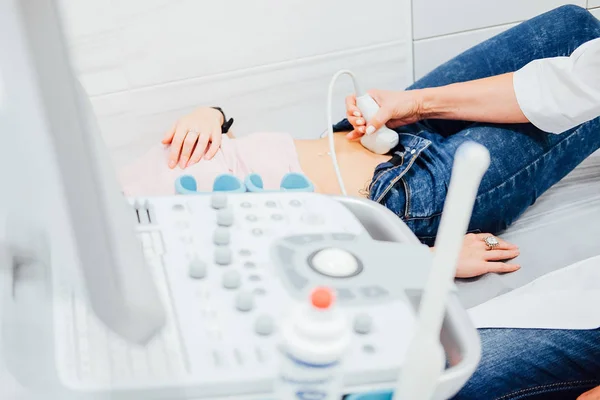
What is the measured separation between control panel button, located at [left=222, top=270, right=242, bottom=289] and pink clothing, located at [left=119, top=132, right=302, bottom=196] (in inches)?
23.0

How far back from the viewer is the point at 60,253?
1.42 feet

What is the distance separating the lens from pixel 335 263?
55cm

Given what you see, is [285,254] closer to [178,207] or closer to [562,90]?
[178,207]

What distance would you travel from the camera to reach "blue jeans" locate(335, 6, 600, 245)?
4.02ft

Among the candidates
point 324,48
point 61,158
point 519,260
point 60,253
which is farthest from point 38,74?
point 324,48

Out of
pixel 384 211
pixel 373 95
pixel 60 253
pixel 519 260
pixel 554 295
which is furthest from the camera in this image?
pixel 373 95

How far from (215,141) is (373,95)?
0.37 m

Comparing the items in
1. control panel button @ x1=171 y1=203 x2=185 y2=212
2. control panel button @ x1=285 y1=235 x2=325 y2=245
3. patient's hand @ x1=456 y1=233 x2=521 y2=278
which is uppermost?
control panel button @ x1=171 y1=203 x2=185 y2=212

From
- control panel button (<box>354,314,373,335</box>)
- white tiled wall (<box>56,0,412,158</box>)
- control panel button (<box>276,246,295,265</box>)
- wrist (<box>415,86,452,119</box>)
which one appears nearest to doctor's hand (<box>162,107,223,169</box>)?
white tiled wall (<box>56,0,412,158</box>)

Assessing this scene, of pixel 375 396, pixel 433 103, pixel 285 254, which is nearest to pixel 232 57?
pixel 433 103

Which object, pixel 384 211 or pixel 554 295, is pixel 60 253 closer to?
pixel 384 211

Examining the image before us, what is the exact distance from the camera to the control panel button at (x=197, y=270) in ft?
1.75

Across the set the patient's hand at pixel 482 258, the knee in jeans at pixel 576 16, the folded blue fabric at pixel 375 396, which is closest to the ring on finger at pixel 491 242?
the patient's hand at pixel 482 258

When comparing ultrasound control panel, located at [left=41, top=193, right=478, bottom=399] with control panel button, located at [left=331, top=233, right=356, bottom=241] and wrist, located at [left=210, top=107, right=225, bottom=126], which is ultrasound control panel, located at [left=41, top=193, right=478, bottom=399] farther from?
wrist, located at [left=210, top=107, right=225, bottom=126]
